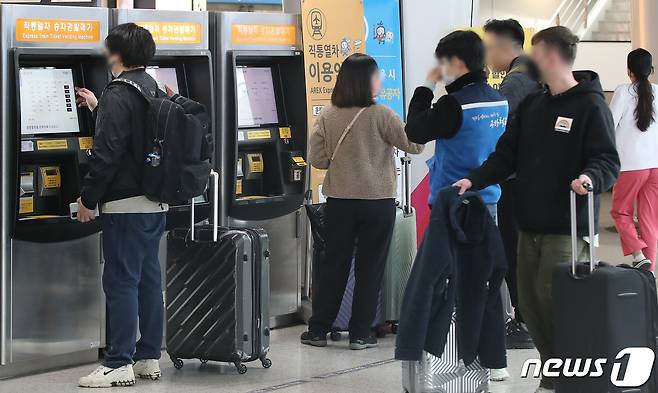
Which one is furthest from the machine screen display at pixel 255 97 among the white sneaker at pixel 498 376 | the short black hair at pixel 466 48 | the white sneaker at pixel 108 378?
the white sneaker at pixel 498 376

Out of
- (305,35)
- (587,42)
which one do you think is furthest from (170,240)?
(587,42)

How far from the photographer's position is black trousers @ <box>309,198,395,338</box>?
17.8 feet

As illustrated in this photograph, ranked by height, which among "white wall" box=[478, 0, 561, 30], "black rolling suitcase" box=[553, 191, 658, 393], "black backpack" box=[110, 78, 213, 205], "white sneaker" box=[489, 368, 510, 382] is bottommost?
"white sneaker" box=[489, 368, 510, 382]

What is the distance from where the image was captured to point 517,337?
5.68 m

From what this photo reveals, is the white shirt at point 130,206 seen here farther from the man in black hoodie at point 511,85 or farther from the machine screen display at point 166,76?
the man in black hoodie at point 511,85

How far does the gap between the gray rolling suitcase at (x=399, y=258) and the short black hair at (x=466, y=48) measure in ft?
4.08

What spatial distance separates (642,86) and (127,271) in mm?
4197

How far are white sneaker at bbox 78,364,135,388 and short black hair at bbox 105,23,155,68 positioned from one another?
1.25 metres

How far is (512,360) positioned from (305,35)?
6.50ft

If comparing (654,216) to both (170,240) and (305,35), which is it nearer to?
(305,35)

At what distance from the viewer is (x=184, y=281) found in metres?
5.00

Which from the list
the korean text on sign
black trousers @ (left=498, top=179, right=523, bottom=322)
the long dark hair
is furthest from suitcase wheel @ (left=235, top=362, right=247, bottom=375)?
the long dark hair

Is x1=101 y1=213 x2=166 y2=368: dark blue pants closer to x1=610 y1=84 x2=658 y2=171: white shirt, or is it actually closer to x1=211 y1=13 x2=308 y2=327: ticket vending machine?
x1=211 y1=13 x2=308 y2=327: ticket vending machine

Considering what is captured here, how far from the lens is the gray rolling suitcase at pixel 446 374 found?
4.26 meters
